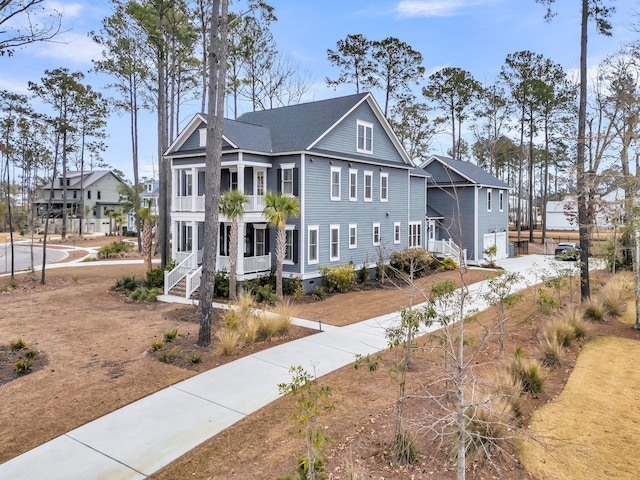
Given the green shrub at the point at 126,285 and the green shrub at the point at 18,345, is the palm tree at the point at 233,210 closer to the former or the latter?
the green shrub at the point at 126,285

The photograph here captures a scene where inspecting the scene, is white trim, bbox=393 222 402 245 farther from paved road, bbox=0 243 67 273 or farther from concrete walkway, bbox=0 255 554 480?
paved road, bbox=0 243 67 273

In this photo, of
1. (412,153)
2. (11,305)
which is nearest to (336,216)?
(11,305)

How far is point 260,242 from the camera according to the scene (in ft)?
69.9

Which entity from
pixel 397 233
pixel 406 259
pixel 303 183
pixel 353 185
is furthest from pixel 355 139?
pixel 406 259

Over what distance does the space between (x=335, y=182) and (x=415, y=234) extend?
9.38m

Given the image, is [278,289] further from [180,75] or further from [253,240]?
[180,75]

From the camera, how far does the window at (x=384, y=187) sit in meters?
25.0

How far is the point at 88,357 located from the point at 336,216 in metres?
13.5

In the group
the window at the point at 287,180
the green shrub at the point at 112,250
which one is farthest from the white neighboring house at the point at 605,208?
the green shrub at the point at 112,250

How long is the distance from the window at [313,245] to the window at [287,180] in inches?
77.8

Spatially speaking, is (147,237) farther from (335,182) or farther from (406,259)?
(406,259)

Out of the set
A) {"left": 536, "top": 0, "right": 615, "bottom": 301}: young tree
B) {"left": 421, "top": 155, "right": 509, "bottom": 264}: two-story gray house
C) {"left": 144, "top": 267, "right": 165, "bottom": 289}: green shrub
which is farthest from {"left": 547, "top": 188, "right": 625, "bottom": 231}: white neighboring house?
{"left": 144, "top": 267, "right": 165, "bottom": 289}: green shrub

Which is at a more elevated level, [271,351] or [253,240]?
[253,240]

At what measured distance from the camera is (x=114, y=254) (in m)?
34.6
